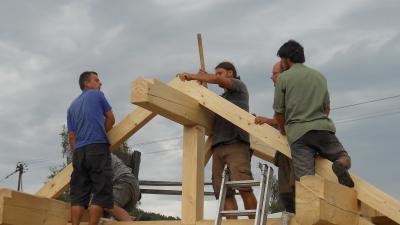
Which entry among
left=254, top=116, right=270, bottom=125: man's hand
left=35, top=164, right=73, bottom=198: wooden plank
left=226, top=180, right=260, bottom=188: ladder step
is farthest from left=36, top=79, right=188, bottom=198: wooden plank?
left=226, top=180, right=260, bottom=188: ladder step

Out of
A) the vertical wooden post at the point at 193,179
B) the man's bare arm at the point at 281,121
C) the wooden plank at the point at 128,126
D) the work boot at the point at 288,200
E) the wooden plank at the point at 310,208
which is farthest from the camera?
the work boot at the point at 288,200

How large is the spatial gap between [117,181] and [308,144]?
261 centimetres

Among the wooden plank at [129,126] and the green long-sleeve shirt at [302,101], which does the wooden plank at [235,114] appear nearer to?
the green long-sleeve shirt at [302,101]

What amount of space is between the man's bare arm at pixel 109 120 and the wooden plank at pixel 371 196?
6.19ft

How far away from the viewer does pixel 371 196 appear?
4.47 metres

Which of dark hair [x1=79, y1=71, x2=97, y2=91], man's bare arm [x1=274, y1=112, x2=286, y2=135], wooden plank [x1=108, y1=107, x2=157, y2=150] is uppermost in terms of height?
dark hair [x1=79, y1=71, x2=97, y2=91]

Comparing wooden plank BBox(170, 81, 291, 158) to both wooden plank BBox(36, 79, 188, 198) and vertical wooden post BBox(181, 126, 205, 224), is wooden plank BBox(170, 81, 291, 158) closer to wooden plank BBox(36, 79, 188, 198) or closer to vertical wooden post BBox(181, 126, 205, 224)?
wooden plank BBox(36, 79, 188, 198)

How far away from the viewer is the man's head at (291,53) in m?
4.93

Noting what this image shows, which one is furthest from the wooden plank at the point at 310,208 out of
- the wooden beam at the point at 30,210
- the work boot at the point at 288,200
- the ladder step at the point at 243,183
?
the wooden beam at the point at 30,210

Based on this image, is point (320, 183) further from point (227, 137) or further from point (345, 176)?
point (227, 137)

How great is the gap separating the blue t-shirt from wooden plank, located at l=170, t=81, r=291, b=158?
2.34 ft

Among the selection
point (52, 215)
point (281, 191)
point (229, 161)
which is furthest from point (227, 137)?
point (52, 215)

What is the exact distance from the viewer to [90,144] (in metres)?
5.33

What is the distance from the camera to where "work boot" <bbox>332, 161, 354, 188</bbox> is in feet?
14.6
